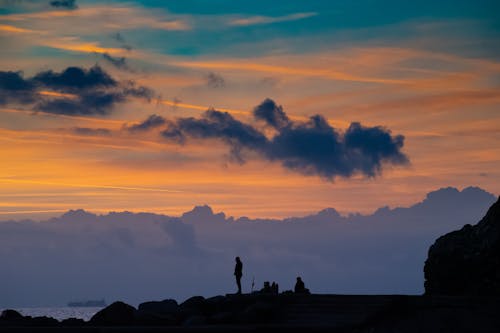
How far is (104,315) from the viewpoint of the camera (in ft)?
127

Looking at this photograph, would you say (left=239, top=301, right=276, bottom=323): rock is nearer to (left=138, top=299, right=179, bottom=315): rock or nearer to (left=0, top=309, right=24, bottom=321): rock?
(left=138, top=299, right=179, bottom=315): rock

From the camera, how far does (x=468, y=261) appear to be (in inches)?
1565

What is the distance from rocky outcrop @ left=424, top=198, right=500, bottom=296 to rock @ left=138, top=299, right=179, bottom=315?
13.1m

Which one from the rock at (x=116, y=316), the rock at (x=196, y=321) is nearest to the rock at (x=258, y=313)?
the rock at (x=196, y=321)

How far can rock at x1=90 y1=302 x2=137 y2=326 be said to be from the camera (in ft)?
123

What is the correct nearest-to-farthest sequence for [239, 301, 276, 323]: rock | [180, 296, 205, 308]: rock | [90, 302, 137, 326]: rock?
1. [239, 301, 276, 323]: rock
2. [90, 302, 137, 326]: rock
3. [180, 296, 205, 308]: rock

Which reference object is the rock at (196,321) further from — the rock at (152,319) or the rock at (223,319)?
the rock at (152,319)

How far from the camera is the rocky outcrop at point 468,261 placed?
3869 centimetres

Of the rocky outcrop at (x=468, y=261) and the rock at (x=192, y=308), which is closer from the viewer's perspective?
the rocky outcrop at (x=468, y=261)

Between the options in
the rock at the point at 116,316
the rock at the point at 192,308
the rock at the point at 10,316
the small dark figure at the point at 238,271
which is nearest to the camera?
the rock at the point at 116,316

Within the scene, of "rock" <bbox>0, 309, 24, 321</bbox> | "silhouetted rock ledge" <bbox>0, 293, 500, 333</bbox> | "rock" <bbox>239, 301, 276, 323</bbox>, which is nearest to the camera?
"silhouetted rock ledge" <bbox>0, 293, 500, 333</bbox>

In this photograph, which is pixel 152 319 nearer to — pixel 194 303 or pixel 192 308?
pixel 192 308

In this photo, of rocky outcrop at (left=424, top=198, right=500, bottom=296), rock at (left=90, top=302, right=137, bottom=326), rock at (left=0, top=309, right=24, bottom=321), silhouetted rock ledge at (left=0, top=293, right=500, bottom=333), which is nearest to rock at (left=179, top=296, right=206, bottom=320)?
silhouetted rock ledge at (left=0, top=293, right=500, bottom=333)

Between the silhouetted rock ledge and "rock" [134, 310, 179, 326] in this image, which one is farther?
"rock" [134, 310, 179, 326]
